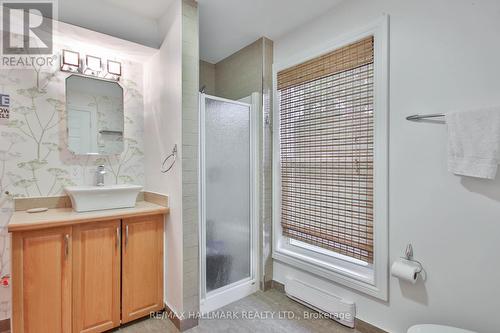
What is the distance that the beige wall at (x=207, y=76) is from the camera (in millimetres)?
3012

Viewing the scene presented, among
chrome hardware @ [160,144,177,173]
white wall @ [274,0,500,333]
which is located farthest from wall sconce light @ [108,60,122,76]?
white wall @ [274,0,500,333]

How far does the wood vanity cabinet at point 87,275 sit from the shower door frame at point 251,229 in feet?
1.15

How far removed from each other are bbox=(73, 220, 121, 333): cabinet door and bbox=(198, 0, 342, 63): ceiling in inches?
→ 73.6

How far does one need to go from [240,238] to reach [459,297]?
163 centimetres

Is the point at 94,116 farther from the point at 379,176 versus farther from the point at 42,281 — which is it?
the point at 379,176

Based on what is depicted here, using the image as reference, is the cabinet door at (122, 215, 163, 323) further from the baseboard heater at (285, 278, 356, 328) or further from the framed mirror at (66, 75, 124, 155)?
the baseboard heater at (285, 278, 356, 328)

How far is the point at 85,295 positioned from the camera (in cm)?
175

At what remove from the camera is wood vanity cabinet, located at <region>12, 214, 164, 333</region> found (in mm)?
1528

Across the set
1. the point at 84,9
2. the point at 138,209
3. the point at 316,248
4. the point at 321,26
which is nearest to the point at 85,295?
the point at 138,209

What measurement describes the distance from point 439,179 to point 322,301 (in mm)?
1289

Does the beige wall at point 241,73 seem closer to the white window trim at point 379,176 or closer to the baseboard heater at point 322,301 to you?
the white window trim at point 379,176

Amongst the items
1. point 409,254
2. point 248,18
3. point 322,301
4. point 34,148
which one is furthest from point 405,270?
point 34,148

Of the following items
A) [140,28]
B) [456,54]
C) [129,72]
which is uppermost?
[140,28]

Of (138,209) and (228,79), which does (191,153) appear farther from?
(228,79)
